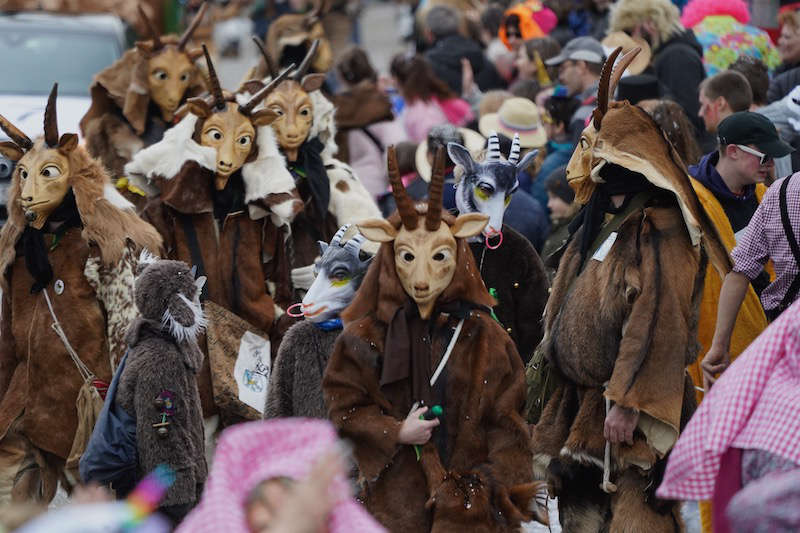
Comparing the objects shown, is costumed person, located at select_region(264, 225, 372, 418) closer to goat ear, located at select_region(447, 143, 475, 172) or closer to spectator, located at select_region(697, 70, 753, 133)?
goat ear, located at select_region(447, 143, 475, 172)

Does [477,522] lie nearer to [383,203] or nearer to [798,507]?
[798,507]

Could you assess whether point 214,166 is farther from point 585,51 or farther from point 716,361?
point 585,51

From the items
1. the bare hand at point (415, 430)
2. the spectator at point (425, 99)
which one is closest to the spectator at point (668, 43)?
the spectator at point (425, 99)

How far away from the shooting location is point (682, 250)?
5512mm

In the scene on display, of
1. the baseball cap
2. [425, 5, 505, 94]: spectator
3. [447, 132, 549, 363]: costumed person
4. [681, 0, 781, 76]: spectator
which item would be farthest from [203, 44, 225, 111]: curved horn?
[425, 5, 505, 94]: spectator

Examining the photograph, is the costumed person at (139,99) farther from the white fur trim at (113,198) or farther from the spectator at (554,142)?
the spectator at (554,142)

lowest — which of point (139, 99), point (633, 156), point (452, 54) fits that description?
point (452, 54)

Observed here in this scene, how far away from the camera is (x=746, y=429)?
3.84 meters

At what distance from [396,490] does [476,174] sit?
2126 mm

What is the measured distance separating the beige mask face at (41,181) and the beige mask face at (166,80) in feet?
8.47

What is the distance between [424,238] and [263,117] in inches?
111

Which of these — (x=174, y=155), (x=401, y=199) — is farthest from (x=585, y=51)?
(x=401, y=199)

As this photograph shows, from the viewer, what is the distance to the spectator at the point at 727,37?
1048 cm

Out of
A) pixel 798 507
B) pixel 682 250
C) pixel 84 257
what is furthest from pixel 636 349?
pixel 84 257
